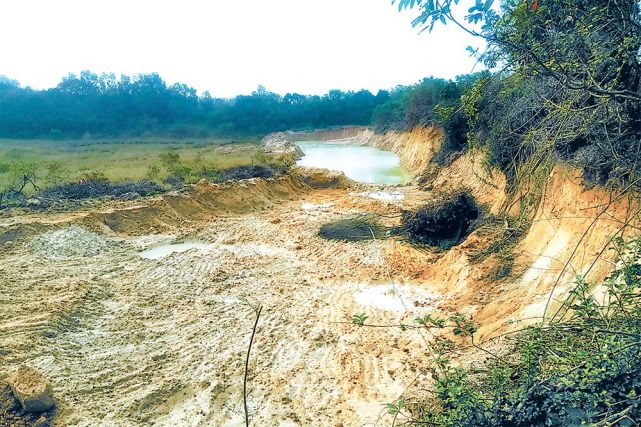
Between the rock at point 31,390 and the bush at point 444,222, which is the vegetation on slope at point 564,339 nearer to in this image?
the rock at point 31,390

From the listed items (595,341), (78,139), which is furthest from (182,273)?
(78,139)

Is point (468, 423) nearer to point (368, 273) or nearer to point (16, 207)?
point (368, 273)

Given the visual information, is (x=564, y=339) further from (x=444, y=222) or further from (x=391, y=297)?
(x=444, y=222)

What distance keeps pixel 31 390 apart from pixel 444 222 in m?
8.50

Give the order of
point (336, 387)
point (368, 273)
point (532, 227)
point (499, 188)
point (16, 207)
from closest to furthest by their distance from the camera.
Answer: point (336, 387)
point (532, 227)
point (368, 273)
point (499, 188)
point (16, 207)

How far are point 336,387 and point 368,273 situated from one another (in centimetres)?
356

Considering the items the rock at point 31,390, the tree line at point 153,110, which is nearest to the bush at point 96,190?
the rock at point 31,390

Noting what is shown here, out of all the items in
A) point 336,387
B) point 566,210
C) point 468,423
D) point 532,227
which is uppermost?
point 566,210

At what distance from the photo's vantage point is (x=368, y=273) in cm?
799

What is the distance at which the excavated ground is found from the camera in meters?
4.42

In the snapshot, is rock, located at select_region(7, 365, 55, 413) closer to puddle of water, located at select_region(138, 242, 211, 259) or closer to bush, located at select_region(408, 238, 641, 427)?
bush, located at select_region(408, 238, 641, 427)

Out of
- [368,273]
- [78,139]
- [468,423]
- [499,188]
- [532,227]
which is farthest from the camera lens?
[78,139]

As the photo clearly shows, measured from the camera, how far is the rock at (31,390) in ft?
13.1

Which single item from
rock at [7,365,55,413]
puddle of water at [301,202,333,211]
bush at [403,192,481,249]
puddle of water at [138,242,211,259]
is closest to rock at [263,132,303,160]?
puddle of water at [301,202,333,211]
